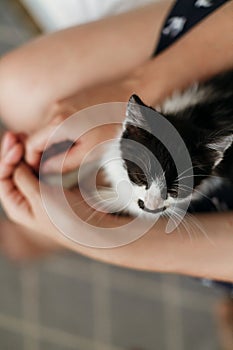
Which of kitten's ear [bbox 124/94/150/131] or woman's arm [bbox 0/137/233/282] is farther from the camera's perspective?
woman's arm [bbox 0/137/233/282]

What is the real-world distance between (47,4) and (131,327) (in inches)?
28.4

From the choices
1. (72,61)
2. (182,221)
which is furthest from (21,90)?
(182,221)

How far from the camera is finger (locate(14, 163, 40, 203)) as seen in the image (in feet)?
1.82

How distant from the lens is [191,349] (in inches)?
48.7

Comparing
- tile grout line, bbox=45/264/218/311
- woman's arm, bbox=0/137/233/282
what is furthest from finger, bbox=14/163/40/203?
tile grout line, bbox=45/264/218/311

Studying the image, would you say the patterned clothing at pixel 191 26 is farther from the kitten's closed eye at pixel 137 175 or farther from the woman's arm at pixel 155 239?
the kitten's closed eye at pixel 137 175

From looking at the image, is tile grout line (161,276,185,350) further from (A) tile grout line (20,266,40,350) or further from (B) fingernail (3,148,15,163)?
(B) fingernail (3,148,15,163)

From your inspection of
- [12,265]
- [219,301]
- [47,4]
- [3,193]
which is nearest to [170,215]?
[3,193]

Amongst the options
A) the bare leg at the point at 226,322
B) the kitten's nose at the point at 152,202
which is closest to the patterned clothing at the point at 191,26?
the kitten's nose at the point at 152,202

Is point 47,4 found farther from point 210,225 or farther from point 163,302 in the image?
point 163,302

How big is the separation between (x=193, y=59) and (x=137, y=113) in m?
0.12

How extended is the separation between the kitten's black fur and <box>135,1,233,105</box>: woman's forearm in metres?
0.02

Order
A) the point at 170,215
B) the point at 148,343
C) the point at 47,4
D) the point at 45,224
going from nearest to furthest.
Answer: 1. the point at 170,215
2. the point at 45,224
3. the point at 47,4
4. the point at 148,343

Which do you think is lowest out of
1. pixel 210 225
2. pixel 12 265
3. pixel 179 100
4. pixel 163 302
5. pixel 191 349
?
pixel 191 349
